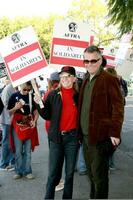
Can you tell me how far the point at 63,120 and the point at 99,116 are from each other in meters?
0.71

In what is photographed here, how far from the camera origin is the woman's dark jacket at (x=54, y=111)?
576 centimetres

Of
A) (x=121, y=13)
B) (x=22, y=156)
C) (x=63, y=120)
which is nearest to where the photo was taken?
(x=63, y=120)

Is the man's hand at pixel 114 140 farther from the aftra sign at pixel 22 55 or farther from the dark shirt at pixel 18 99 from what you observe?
the dark shirt at pixel 18 99

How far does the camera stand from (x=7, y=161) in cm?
855

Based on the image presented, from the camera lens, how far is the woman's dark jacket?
5.76 meters

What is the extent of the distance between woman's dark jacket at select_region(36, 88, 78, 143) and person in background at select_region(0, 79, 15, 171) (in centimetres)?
254

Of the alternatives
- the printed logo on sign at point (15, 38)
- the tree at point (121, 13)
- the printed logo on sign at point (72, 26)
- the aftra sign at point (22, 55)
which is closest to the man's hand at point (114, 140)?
the aftra sign at point (22, 55)

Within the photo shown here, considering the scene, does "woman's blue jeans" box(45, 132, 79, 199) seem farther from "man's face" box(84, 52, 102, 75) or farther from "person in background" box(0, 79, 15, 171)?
"person in background" box(0, 79, 15, 171)

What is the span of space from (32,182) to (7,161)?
3.66 ft

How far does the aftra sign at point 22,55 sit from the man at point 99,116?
736 millimetres

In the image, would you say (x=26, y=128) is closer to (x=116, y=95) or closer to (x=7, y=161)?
(x=7, y=161)

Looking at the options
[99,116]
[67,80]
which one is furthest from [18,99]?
[99,116]

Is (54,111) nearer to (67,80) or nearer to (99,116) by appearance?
(67,80)

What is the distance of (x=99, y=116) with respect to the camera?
5.19 m
